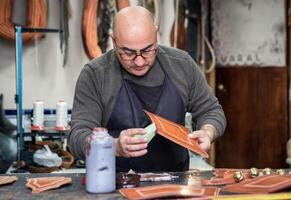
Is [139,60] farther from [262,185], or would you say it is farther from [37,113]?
[37,113]

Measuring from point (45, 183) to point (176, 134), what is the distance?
0.50 meters

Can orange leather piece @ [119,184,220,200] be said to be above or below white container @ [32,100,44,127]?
below

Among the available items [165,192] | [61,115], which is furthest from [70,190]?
[61,115]

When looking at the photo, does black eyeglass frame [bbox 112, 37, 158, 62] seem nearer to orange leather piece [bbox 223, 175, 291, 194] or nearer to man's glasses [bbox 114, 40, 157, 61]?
man's glasses [bbox 114, 40, 157, 61]

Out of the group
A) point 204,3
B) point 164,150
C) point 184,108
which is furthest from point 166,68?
point 204,3

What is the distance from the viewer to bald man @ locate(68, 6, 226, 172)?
2.13m

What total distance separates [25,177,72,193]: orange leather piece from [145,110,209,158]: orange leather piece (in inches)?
15.4

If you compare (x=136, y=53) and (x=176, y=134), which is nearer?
(x=176, y=134)

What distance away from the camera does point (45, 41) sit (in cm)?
420

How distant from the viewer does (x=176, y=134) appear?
6.27ft

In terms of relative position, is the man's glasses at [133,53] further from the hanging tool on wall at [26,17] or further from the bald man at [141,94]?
the hanging tool on wall at [26,17]

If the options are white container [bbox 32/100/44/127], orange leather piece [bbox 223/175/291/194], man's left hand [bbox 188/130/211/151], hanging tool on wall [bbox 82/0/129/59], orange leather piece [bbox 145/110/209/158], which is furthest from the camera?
hanging tool on wall [bbox 82/0/129/59]

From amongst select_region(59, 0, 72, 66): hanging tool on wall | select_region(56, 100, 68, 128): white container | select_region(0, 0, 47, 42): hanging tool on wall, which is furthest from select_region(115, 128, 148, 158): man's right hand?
select_region(59, 0, 72, 66): hanging tool on wall

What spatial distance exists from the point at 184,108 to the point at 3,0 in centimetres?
207
